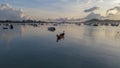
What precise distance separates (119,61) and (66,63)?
7892 mm

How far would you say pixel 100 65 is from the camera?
2552cm

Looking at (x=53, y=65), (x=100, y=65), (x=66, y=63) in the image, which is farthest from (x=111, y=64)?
(x=53, y=65)

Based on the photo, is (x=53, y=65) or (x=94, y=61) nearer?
(x=53, y=65)

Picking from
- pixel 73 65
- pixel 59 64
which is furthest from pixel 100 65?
pixel 59 64

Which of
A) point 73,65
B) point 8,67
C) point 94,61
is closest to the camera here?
point 8,67

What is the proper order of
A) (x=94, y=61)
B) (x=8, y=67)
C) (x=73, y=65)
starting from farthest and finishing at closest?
(x=94, y=61) < (x=73, y=65) < (x=8, y=67)

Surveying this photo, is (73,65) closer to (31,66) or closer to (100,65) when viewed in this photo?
(100,65)

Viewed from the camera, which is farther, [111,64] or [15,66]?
[111,64]

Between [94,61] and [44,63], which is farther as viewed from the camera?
[94,61]

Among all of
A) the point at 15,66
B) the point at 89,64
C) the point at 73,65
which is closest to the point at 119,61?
the point at 89,64

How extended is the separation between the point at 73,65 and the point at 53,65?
102 inches

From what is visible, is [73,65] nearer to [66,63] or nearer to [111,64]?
[66,63]

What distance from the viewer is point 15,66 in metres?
24.0

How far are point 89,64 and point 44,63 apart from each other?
5932mm
